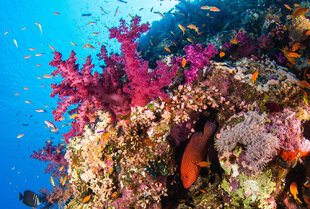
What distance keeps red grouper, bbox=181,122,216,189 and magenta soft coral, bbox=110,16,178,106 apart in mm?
1152

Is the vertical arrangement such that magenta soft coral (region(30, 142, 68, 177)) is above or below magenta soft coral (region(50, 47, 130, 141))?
below

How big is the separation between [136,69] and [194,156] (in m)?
2.16

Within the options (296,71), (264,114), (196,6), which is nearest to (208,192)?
(264,114)

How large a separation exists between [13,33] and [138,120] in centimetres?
5024

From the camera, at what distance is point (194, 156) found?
3.38m

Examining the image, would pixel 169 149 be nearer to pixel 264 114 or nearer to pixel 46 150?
pixel 264 114

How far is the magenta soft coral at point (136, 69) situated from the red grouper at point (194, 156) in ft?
3.78

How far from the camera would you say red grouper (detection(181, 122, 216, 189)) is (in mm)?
3363

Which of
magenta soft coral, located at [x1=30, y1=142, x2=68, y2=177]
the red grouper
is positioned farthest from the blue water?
the red grouper

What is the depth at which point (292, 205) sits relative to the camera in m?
2.57

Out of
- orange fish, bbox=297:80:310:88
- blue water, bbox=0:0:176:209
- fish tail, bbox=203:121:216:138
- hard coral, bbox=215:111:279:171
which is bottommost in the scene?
blue water, bbox=0:0:176:209

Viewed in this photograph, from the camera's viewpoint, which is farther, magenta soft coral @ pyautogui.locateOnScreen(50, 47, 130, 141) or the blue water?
the blue water

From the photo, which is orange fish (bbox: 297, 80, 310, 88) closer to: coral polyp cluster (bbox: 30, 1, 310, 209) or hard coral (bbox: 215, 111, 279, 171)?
coral polyp cluster (bbox: 30, 1, 310, 209)

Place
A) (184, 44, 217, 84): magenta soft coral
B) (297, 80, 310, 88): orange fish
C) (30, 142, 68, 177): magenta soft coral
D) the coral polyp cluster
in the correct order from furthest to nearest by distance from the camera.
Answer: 1. (30, 142, 68, 177): magenta soft coral
2. (184, 44, 217, 84): magenta soft coral
3. (297, 80, 310, 88): orange fish
4. the coral polyp cluster
